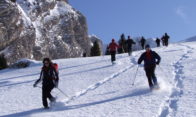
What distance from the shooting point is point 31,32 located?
16062 centimetres

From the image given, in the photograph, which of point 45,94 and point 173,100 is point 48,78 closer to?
point 45,94

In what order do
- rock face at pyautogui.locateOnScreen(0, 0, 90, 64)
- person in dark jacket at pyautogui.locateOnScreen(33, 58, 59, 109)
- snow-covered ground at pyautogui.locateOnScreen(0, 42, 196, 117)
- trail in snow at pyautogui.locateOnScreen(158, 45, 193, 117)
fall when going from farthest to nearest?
rock face at pyautogui.locateOnScreen(0, 0, 90, 64) → person in dark jacket at pyautogui.locateOnScreen(33, 58, 59, 109) → snow-covered ground at pyautogui.locateOnScreen(0, 42, 196, 117) → trail in snow at pyautogui.locateOnScreen(158, 45, 193, 117)

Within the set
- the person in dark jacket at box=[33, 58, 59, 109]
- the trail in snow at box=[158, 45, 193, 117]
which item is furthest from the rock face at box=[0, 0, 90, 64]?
the person in dark jacket at box=[33, 58, 59, 109]

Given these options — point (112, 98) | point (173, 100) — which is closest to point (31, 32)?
point (112, 98)

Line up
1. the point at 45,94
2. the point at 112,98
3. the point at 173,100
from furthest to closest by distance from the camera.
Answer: the point at 112,98 → the point at 45,94 → the point at 173,100

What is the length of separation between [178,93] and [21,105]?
20.0ft

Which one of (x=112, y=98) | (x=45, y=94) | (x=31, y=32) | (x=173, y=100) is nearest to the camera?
(x=173, y=100)

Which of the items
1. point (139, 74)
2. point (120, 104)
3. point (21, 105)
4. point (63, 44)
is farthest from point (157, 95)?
point (63, 44)

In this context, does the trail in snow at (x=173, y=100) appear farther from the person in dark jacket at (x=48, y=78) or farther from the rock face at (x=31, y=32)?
the rock face at (x=31, y=32)

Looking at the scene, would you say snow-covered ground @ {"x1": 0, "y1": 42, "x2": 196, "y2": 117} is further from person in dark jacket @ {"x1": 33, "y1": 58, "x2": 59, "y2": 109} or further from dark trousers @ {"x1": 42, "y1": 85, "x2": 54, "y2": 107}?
person in dark jacket @ {"x1": 33, "y1": 58, "x2": 59, "y2": 109}

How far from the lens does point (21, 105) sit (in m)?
A: 15.3

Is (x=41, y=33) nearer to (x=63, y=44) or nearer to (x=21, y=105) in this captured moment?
(x=63, y=44)

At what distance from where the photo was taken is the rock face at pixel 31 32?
145m

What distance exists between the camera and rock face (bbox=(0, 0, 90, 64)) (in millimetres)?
144750
